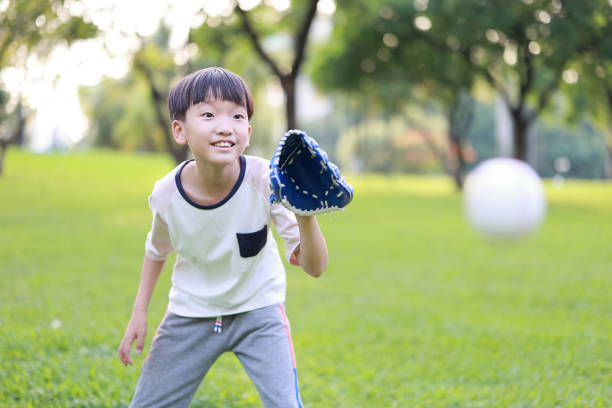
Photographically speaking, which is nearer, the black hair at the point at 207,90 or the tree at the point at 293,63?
the black hair at the point at 207,90

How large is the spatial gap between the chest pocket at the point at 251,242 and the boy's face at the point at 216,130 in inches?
11.6

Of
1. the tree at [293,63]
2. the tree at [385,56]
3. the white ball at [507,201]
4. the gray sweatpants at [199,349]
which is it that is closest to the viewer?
the gray sweatpants at [199,349]

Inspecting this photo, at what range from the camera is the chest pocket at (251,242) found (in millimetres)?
2225

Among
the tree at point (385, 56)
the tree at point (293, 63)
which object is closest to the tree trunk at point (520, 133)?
the tree at point (385, 56)

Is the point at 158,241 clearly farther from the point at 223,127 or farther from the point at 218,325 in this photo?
the point at 223,127

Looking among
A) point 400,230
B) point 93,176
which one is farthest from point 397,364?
point 93,176

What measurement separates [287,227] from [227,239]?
222 millimetres

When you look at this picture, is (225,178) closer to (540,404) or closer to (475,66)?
(540,404)

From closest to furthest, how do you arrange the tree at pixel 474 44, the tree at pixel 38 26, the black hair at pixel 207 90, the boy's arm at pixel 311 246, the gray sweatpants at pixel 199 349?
the boy's arm at pixel 311 246 → the black hair at pixel 207 90 → the gray sweatpants at pixel 199 349 → the tree at pixel 38 26 → the tree at pixel 474 44

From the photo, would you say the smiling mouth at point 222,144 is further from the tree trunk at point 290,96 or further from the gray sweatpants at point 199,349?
the tree trunk at point 290,96

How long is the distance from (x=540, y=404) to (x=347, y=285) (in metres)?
3.54

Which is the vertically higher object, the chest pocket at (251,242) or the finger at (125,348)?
the chest pocket at (251,242)

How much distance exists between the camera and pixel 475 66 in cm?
1838

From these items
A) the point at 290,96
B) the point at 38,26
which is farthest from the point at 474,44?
the point at 38,26
